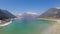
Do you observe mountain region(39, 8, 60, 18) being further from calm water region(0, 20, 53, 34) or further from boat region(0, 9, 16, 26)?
boat region(0, 9, 16, 26)

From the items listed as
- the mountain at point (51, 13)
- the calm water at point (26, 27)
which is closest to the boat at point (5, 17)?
the calm water at point (26, 27)

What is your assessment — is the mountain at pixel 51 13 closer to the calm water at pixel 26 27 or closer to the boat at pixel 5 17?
→ the calm water at pixel 26 27

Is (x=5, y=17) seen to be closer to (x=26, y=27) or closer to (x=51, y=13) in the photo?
(x=26, y=27)

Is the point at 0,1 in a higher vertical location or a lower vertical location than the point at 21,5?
higher

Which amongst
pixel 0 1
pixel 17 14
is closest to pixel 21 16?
pixel 17 14

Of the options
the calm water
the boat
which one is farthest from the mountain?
the boat

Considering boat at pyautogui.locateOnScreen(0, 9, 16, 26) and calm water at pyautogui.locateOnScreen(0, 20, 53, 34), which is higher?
boat at pyautogui.locateOnScreen(0, 9, 16, 26)

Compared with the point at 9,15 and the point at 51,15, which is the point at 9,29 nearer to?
the point at 9,15

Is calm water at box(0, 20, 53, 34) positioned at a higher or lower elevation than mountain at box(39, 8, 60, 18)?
lower
